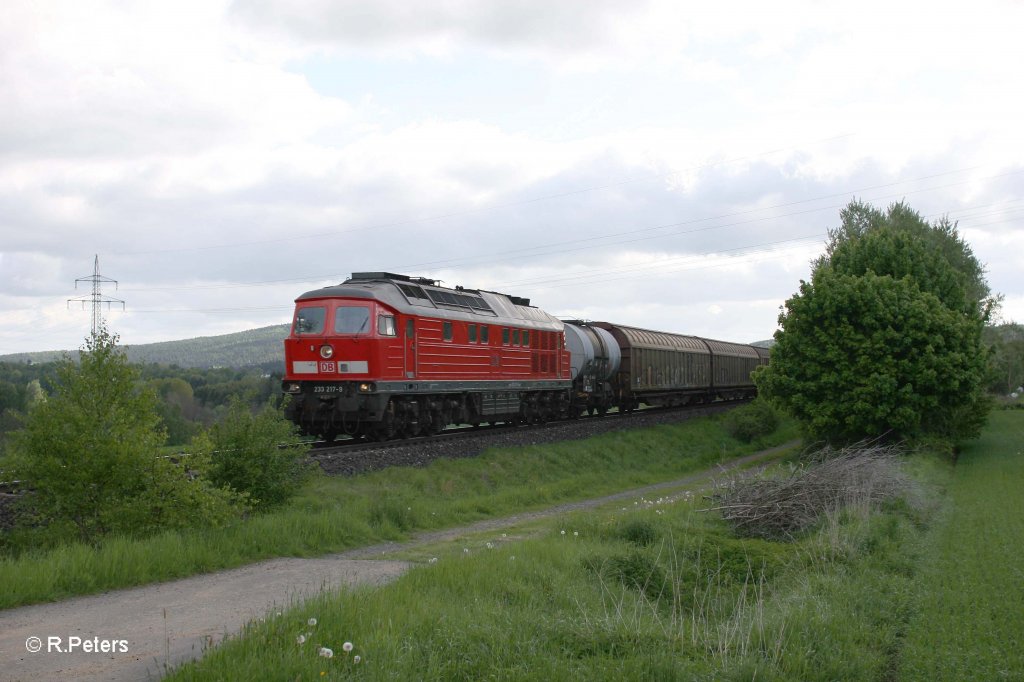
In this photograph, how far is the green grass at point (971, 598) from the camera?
8.08 meters

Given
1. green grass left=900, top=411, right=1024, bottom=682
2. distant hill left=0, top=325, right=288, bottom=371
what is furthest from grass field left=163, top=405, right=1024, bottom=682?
distant hill left=0, top=325, right=288, bottom=371

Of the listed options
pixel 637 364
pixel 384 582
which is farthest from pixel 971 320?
pixel 384 582

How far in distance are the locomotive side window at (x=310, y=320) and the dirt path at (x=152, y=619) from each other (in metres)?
9.63

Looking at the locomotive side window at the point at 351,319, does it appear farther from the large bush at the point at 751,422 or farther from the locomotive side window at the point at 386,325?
the large bush at the point at 751,422

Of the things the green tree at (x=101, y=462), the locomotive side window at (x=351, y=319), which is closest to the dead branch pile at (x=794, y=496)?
the green tree at (x=101, y=462)

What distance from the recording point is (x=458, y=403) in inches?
1049

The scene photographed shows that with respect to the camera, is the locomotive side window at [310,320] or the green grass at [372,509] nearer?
the green grass at [372,509]

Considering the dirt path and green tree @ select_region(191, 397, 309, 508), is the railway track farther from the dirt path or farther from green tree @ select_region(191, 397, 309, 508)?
the dirt path

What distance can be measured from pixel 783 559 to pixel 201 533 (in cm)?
844

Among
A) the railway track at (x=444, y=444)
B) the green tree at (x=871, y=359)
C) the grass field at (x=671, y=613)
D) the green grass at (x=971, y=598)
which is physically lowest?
the green grass at (x=971, y=598)

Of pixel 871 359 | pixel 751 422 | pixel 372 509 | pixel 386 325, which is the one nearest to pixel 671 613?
pixel 372 509

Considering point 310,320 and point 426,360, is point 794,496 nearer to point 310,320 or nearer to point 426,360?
point 426,360

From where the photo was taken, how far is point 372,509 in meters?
16.9

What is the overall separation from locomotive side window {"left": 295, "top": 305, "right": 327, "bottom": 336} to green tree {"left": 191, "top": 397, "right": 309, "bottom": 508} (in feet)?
18.4
